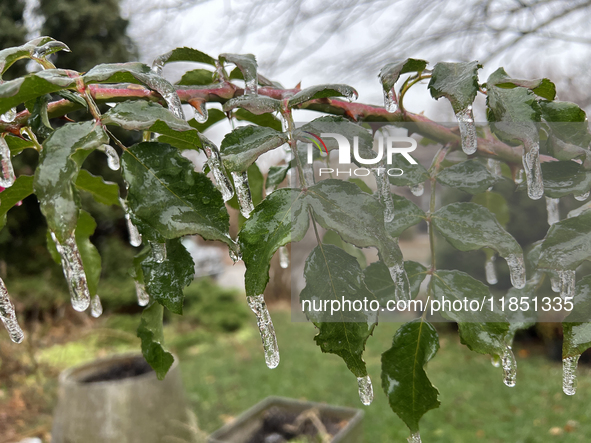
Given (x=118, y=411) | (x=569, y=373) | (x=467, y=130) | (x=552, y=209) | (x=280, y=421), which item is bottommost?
(x=280, y=421)

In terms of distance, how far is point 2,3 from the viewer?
4.91 metres

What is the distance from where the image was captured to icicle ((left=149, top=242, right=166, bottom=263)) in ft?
1.19

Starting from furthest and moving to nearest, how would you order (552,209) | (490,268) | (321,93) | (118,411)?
(118,411) → (490,268) → (552,209) → (321,93)

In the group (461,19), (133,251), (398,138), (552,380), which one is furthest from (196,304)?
(398,138)

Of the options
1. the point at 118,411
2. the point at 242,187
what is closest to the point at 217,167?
the point at 242,187

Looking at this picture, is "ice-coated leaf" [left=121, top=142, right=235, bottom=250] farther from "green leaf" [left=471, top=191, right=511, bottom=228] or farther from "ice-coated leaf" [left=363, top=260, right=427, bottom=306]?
"green leaf" [left=471, top=191, right=511, bottom=228]

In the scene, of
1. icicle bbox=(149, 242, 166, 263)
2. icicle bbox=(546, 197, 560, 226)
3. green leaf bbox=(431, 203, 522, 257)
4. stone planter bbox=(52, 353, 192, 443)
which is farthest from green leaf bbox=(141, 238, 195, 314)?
stone planter bbox=(52, 353, 192, 443)

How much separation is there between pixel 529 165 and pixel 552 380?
3.54m

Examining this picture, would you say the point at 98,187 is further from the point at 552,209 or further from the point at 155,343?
the point at 552,209

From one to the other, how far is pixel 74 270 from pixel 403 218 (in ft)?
0.98

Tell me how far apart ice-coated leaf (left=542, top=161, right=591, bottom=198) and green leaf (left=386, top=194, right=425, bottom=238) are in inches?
4.6

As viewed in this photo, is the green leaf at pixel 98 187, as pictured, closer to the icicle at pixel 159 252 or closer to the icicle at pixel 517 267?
the icicle at pixel 159 252

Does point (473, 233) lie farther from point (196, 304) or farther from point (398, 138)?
point (196, 304)

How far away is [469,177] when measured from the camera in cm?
43
